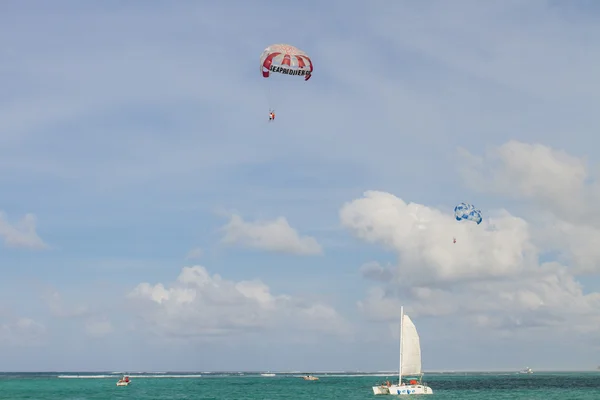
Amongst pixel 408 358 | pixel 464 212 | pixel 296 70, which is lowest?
pixel 408 358

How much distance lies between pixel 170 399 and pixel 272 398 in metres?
19.8

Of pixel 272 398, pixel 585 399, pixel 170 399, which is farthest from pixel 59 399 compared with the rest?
pixel 585 399

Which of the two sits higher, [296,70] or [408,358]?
[296,70]

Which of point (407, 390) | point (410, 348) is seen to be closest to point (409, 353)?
point (410, 348)

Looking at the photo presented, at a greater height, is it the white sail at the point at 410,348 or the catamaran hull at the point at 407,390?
the white sail at the point at 410,348

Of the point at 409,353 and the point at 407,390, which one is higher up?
the point at 409,353

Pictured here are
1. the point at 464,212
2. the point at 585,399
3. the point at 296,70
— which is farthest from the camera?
the point at 585,399

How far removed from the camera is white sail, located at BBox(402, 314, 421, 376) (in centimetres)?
10969

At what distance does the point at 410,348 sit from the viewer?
110m

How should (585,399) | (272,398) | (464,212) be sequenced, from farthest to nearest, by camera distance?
(272,398)
(585,399)
(464,212)

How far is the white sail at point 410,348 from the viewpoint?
110m

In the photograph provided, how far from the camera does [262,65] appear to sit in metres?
77.9

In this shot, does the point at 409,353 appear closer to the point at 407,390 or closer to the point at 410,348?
the point at 410,348

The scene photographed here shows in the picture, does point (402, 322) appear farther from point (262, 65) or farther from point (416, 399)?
point (262, 65)
